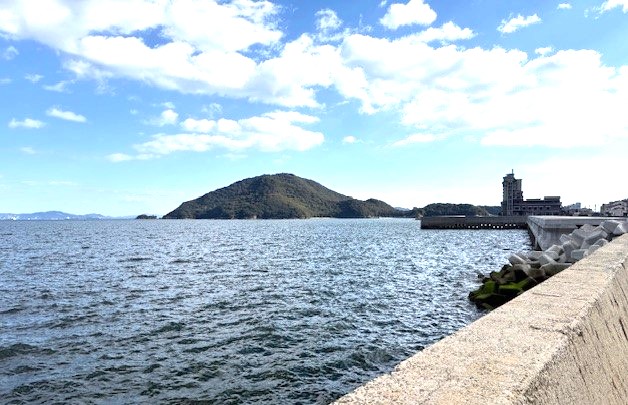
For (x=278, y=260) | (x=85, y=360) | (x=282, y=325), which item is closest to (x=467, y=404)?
(x=85, y=360)

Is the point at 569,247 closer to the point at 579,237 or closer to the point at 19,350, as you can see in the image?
the point at 579,237

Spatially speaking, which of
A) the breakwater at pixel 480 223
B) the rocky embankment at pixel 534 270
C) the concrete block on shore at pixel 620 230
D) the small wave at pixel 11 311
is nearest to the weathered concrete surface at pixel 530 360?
the rocky embankment at pixel 534 270

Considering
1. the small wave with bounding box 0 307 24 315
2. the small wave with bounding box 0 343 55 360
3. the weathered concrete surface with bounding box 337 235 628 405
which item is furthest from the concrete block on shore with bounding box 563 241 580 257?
the small wave with bounding box 0 307 24 315

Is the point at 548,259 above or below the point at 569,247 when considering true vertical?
below

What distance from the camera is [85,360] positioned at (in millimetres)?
12703

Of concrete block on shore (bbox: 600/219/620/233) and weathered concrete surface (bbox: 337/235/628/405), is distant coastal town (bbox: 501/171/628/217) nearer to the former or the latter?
concrete block on shore (bbox: 600/219/620/233)

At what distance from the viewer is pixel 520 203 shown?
561ft

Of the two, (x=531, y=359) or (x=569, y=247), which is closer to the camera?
(x=531, y=359)

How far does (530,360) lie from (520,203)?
611ft

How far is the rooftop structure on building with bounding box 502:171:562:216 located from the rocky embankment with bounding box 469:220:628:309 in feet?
509

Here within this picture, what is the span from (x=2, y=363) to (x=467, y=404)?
14.6 meters

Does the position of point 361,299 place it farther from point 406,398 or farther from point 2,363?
point 406,398

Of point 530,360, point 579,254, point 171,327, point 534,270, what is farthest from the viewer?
point 534,270

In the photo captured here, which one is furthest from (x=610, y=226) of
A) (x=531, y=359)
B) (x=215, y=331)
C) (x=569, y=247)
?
(x=531, y=359)
